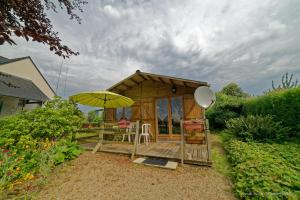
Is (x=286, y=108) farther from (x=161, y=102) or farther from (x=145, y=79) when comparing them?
(x=145, y=79)

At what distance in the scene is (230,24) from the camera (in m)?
6.96

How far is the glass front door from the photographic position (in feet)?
22.8

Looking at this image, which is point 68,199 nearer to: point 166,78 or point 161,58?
point 166,78

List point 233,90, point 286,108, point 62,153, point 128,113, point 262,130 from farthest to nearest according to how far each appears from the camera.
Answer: point 233,90, point 128,113, point 286,108, point 262,130, point 62,153

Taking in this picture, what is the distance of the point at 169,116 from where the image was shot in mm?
7090

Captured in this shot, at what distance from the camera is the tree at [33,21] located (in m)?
1.57

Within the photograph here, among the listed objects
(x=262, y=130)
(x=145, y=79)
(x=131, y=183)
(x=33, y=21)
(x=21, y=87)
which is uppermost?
(x=21, y=87)

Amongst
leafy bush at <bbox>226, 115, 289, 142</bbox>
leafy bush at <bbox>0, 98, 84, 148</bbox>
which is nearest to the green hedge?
leafy bush at <bbox>226, 115, 289, 142</bbox>

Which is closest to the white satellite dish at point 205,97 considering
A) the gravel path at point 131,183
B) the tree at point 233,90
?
the gravel path at point 131,183

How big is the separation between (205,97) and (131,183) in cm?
404

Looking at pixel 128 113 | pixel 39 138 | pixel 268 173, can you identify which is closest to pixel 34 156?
pixel 39 138

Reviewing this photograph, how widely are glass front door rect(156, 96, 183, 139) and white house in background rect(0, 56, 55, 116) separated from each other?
A: 941 cm

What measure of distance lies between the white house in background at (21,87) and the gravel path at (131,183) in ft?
32.4

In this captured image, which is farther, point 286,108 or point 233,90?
point 233,90
